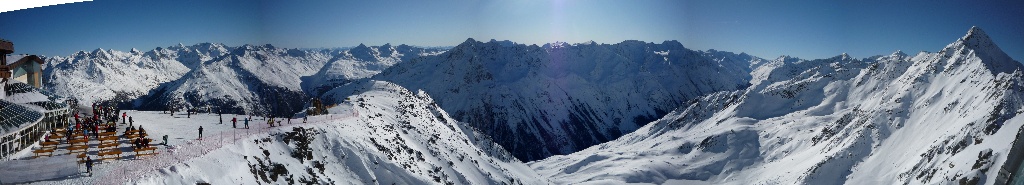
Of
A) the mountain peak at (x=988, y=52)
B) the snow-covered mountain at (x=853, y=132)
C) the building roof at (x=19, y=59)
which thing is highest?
the mountain peak at (x=988, y=52)

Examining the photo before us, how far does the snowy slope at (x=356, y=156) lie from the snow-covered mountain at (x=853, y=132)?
27.6m

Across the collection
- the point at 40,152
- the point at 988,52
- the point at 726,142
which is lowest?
the point at 726,142

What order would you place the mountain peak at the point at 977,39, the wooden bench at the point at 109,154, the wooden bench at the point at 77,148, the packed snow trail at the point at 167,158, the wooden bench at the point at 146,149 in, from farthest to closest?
1. the mountain peak at the point at 977,39
2. the wooden bench at the point at 146,149
3. the wooden bench at the point at 77,148
4. the wooden bench at the point at 109,154
5. the packed snow trail at the point at 167,158

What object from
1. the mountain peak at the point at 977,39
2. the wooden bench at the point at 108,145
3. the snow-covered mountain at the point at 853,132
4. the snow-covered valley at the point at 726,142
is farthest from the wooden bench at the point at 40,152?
the mountain peak at the point at 977,39

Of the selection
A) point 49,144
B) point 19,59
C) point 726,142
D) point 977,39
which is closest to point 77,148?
point 49,144

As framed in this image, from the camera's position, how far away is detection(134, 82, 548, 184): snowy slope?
23531mm

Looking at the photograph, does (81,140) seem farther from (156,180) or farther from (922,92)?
(922,92)

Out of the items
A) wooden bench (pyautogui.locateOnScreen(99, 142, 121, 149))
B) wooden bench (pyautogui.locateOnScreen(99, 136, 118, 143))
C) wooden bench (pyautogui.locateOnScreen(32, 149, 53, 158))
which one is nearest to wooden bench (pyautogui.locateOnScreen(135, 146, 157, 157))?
wooden bench (pyautogui.locateOnScreen(99, 142, 121, 149))

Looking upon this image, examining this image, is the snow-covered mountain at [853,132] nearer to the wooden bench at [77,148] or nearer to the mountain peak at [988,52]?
the mountain peak at [988,52]

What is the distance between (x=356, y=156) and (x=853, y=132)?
68.3m

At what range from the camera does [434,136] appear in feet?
200

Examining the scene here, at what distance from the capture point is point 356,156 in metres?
36.7

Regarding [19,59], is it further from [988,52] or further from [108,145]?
[988,52]

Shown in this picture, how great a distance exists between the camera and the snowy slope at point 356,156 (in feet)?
77.2
